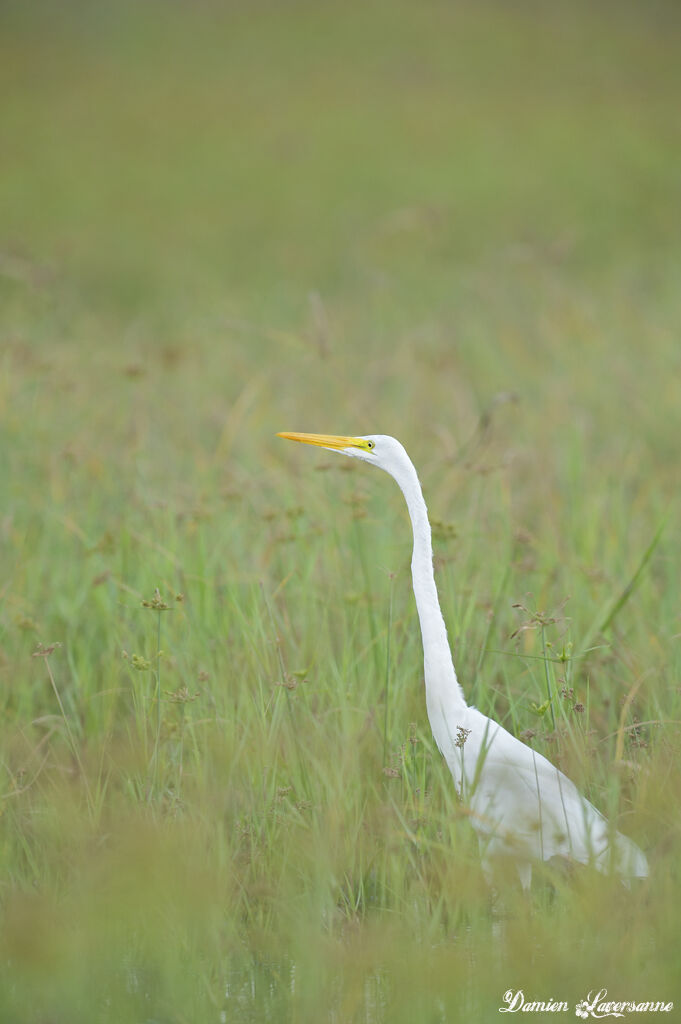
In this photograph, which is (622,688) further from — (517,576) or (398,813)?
(398,813)

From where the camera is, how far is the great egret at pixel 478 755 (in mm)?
2596

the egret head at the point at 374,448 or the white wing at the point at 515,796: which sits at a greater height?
the egret head at the point at 374,448

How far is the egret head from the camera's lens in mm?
2654

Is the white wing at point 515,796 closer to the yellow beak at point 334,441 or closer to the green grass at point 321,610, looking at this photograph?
the green grass at point 321,610

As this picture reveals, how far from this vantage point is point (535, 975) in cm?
220
